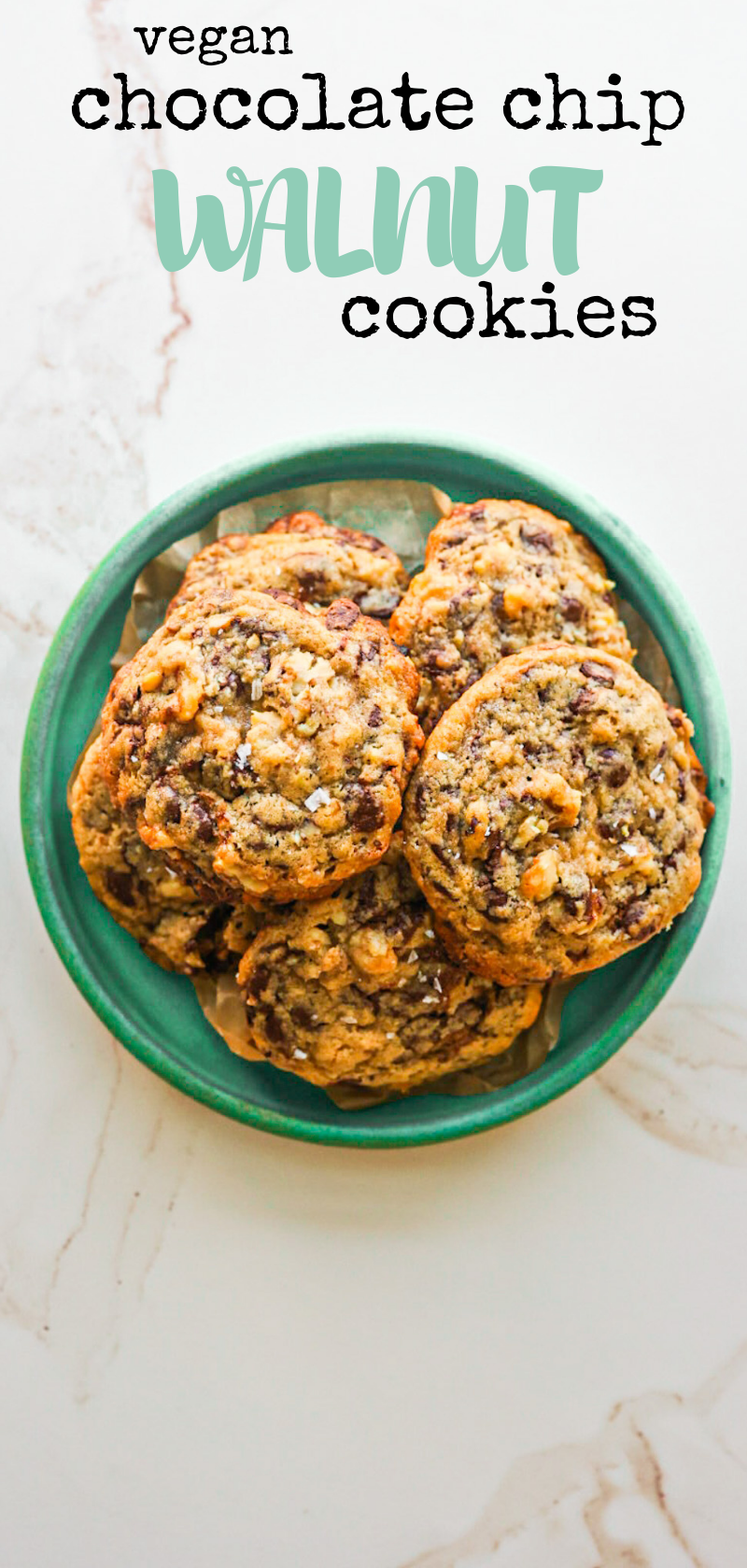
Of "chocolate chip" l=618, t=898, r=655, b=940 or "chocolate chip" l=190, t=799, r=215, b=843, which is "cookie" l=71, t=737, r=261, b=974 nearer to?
"chocolate chip" l=190, t=799, r=215, b=843

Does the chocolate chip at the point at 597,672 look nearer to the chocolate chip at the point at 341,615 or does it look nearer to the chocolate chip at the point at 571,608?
the chocolate chip at the point at 571,608

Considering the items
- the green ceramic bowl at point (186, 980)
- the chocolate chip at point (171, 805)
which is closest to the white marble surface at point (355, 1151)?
the green ceramic bowl at point (186, 980)

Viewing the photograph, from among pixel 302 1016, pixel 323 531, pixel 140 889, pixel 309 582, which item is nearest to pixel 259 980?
pixel 302 1016

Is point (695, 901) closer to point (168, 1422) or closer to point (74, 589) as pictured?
point (74, 589)

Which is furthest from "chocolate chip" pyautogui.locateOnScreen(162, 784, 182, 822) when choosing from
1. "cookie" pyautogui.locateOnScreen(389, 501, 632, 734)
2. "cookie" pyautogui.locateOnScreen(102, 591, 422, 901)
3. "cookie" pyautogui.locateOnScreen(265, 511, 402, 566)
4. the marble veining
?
the marble veining

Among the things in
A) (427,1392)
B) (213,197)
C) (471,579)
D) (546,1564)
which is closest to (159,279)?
(213,197)
